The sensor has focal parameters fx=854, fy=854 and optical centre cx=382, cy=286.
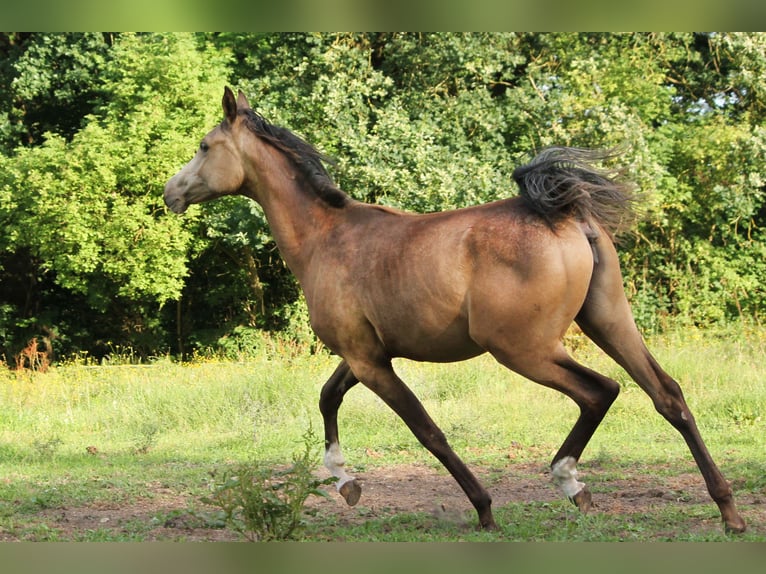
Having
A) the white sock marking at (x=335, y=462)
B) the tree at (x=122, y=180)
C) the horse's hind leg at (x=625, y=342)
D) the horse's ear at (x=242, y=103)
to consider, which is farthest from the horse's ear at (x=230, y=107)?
the tree at (x=122, y=180)

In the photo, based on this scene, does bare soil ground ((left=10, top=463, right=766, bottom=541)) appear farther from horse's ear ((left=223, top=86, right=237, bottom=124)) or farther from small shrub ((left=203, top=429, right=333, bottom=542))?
horse's ear ((left=223, top=86, right=237, bottom=124))

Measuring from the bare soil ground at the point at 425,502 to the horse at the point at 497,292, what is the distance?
0.64 meters

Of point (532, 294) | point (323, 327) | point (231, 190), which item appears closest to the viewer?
point (532, 294)

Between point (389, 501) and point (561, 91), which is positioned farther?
point (561, 91)

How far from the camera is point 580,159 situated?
4824 millimetres

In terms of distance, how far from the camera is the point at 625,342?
490cm

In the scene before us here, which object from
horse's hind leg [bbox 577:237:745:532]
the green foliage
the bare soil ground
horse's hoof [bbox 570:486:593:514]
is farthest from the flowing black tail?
the green foliage

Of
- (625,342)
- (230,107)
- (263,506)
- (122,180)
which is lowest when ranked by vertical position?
(263,506)

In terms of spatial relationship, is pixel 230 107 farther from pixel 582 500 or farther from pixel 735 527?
pixel 735 527

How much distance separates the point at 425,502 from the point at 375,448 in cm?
226

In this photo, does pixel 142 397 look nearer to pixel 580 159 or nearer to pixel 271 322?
pixel 580 159

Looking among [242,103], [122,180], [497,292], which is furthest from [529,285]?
[122,180]

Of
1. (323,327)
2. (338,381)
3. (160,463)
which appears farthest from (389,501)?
(160,463)

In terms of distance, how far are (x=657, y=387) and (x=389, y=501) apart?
7.19 feet
